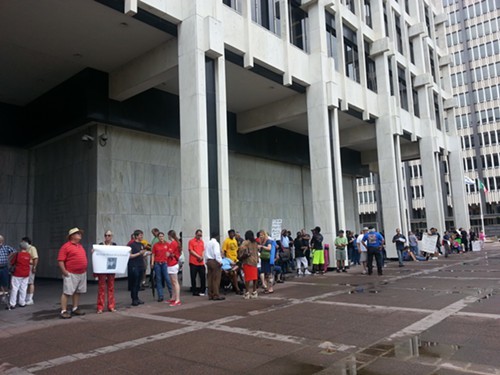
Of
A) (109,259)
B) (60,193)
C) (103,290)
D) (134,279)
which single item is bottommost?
(103,290)

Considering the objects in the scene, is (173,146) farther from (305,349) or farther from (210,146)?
(305,349)

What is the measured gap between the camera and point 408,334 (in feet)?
21.7

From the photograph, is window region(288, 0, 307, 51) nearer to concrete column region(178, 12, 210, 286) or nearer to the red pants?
concrete column region(178, 12, 210, 286)

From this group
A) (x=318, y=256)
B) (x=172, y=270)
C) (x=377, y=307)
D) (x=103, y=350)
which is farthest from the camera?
(x=318, y=256)

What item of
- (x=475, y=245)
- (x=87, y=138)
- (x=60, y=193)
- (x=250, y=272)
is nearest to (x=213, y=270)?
(x=250, y=272)

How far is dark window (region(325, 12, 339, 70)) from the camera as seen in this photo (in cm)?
2195

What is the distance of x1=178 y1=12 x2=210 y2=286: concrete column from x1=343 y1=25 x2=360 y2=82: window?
12752mm

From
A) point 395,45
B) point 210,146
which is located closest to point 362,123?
point 395,45

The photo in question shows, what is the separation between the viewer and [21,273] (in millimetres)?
10641

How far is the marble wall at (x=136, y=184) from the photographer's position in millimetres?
16859

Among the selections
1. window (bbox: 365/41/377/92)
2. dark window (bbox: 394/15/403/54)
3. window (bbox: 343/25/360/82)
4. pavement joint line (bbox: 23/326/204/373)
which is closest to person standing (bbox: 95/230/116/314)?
pavement joint line (bbox: 23/326/204/373)

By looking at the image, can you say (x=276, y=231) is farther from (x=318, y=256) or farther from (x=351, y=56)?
(x=351, y=56)

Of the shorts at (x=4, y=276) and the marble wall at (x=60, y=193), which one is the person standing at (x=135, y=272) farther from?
the marble wall at (x=60, y=193)

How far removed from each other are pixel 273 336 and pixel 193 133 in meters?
8.10
